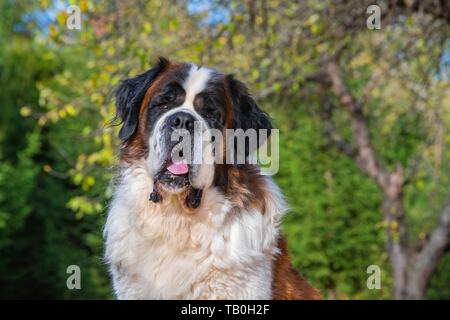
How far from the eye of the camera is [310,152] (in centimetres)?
1138

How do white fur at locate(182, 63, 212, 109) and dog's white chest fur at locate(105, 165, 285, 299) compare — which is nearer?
dog's white chest fur at locate(105, 165, 285, 299)

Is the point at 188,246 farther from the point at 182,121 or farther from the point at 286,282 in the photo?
the point at 182,121

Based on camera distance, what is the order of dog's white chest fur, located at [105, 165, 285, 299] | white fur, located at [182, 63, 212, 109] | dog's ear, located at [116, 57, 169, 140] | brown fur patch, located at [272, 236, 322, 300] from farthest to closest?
dog's ear, located at [116, 57, 169, 140], white fur, located at [182, 63, 212, 109], brown fur patch, located at [272, 236, 322, 300], dog's white chest fur, located at [105, 165, 285, 299]

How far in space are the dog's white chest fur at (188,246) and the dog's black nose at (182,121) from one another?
36 cm

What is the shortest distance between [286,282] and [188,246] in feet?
1.80

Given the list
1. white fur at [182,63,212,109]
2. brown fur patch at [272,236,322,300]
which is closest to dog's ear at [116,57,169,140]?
white fur at [182,63,212,109]

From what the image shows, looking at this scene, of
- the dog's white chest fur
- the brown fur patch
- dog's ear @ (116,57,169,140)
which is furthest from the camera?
dog's ear @ (116,57,169,140)

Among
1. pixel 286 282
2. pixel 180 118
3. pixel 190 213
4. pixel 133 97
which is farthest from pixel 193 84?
pixel 286 282

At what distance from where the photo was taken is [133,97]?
4.18 metres

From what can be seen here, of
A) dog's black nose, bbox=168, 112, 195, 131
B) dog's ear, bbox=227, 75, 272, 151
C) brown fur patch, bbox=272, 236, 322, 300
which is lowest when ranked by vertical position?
brown fur patch, bbox=272, 236, 322, 300

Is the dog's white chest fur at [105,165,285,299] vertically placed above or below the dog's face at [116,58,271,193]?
below

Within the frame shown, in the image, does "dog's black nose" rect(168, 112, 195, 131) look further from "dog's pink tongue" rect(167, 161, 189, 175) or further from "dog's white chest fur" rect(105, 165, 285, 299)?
"dog's white chest fur" rect(105, 165, 285, 299)

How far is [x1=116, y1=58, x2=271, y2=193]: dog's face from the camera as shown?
3.82m
